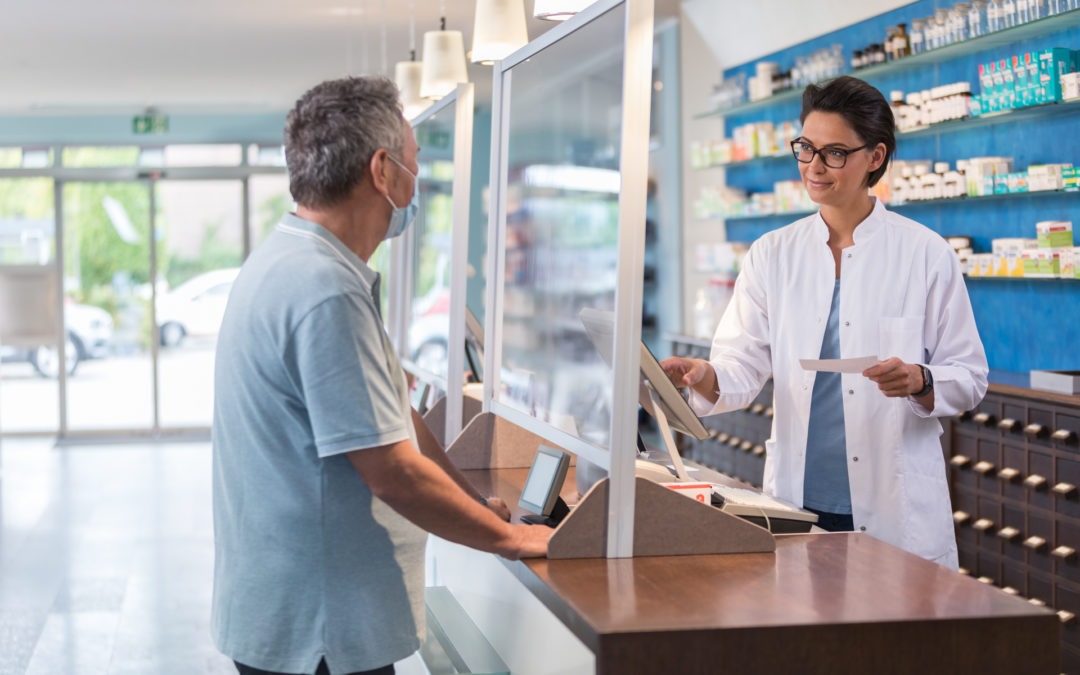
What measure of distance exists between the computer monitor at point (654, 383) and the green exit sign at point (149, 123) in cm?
1007

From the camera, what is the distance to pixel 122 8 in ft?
22.5

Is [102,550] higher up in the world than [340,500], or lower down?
lower down

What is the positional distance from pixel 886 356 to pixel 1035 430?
1.61 meters

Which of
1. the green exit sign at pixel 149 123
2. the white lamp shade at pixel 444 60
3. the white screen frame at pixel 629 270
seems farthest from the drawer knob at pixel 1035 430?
the green exit sign at pixel 149 123

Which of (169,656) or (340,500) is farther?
→ (169,656)

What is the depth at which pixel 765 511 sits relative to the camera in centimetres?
228

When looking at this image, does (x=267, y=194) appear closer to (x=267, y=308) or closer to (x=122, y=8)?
(x=122, y=8)

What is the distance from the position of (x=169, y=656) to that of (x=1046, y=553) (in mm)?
3149

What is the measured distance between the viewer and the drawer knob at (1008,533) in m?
3.89

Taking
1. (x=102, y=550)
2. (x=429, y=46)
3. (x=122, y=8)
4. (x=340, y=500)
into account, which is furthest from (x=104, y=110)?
(x=340, y=500)

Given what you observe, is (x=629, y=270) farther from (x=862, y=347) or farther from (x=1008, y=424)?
(x=1008, y=424)

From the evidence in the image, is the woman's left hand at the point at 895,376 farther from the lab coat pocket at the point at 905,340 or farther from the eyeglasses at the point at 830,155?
the eyeglasses at the point at 830,155

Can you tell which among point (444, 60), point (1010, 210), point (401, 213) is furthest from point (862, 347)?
point (444, 60)

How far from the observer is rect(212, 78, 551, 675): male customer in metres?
1.62
